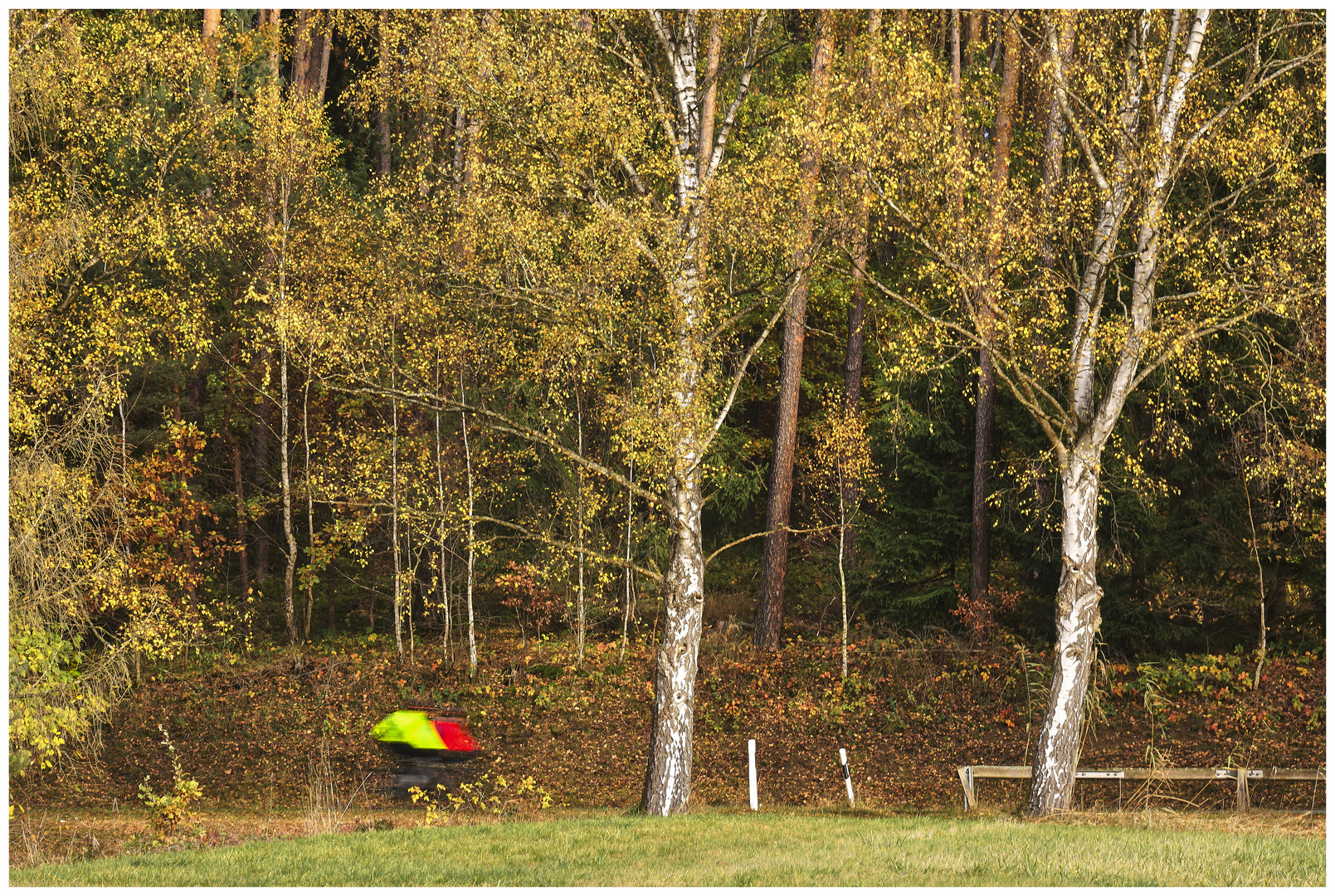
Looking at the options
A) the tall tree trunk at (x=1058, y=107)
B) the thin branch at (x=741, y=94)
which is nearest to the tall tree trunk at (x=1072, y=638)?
the tall tree trunk at (x=1058, y=107)

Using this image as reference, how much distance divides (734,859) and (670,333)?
5762 millimetres

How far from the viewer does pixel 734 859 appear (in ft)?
25.8

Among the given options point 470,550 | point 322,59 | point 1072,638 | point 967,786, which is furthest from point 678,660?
point 322,59

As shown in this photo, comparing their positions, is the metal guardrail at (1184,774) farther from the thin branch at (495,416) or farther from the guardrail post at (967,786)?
the thin branch at (495,416)

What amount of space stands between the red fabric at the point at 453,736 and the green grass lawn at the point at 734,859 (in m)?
2.35

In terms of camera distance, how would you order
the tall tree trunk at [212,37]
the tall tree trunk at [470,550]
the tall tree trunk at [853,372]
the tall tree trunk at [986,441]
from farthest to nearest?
the tall tree trunk at [212,37]
the tall tree trunk at [853,372]
the tall tree trunk at [470,550]
the tall tree trunk at [986,441]

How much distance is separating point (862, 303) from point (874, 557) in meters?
4.91

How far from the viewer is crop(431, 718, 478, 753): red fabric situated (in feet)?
38.9

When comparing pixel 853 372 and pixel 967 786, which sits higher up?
pixel 853 372

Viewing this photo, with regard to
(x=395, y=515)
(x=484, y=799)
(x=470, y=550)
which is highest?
(x=395, y=515)

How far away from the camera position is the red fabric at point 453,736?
11844 millimetres

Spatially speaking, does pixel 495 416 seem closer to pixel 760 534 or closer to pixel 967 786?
pixel 760 534

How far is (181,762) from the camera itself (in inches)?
633

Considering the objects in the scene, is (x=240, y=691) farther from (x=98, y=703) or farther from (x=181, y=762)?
(x=98, y=703)
